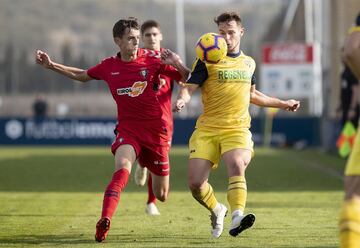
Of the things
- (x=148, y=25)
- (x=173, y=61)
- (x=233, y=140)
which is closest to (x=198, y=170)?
(x=233, y=140)

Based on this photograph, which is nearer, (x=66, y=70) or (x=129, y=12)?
(x=66, y=70)

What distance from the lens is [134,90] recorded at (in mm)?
10516

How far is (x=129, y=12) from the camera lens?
2228 inches

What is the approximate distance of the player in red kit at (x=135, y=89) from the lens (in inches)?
405

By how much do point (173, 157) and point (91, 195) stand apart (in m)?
12.9

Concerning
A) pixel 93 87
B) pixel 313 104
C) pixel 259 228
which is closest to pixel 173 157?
pixel 313 104

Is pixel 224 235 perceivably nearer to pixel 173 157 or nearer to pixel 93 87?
pixel 173 157

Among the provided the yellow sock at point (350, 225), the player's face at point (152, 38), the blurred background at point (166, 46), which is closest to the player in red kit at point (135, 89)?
the player's face at point (152, 38)

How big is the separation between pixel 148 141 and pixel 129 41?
105 cm

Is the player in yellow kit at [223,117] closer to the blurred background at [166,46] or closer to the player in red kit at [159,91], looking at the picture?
the player in red kit at [159,91]

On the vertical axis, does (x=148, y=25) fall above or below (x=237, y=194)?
above

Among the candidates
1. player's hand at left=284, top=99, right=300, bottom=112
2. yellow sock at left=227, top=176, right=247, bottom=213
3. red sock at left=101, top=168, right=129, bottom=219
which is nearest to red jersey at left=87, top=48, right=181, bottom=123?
red sock at left=101, top=168, right=129, bottom=219

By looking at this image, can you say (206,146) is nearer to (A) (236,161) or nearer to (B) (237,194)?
(A) (236,161)

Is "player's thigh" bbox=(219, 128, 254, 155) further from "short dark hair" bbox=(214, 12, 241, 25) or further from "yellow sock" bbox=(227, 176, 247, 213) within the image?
"short dark hair" bbox=(214, 12, 241, 25)
